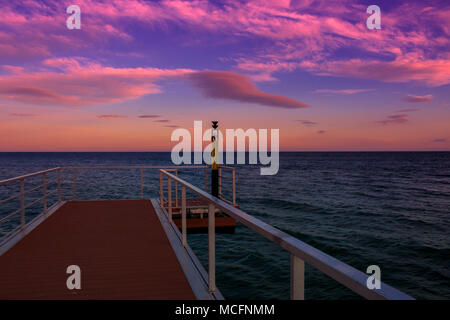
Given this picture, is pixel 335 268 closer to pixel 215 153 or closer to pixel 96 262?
pixel 96 262

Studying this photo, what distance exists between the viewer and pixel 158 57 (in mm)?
14844

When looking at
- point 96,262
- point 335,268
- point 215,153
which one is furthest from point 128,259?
point 215,153

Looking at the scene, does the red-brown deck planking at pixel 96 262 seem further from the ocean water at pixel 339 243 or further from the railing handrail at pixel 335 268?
the ocean water at pixel 339 243

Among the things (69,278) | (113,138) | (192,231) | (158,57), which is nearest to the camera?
(69,278)

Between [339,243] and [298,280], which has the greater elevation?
[298,280]

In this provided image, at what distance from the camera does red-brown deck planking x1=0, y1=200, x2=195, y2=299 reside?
2.89m

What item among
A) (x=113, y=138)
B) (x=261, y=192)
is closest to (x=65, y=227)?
(x=261, y=192)

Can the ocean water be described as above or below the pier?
below

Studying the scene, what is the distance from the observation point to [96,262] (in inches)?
145

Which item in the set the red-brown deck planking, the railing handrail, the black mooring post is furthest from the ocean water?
the railing handrail

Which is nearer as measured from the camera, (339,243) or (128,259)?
(128,259)

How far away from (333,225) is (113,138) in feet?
131

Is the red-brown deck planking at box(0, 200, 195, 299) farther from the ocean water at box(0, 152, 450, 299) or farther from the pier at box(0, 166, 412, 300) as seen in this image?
the ocean water at box(0, 152, 450, 299)
